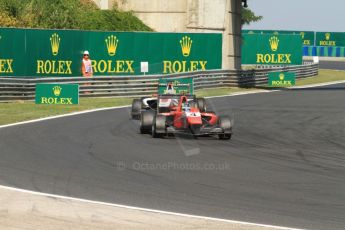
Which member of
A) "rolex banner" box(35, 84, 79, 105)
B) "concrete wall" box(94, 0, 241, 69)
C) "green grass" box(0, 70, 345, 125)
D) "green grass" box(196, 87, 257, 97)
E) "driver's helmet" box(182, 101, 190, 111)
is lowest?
"green grass" box(196, 87, 257, 97)

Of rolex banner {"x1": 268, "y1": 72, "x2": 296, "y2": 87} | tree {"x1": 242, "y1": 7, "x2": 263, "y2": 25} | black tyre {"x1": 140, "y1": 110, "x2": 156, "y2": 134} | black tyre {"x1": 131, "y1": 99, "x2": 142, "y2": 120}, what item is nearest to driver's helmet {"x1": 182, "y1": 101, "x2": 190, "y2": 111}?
black tyre {"x1": 140, "y1": 110, "x2": 156, "y2": 134}

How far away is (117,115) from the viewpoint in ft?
80.0

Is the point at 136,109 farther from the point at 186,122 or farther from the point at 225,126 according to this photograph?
the point at 225,126

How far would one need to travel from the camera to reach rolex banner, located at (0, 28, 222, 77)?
33.4 m

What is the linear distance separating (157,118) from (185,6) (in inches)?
1151

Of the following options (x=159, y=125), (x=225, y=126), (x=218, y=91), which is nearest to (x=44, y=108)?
(x=159, y=125)

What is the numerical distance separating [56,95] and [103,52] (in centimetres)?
840

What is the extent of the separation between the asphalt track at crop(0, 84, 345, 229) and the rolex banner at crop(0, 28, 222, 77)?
428 inches

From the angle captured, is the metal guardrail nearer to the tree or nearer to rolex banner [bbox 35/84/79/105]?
rolex banner [bbox 35/84/79/105]

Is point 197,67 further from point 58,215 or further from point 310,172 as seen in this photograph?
point 58,215

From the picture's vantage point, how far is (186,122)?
18297 millimetres

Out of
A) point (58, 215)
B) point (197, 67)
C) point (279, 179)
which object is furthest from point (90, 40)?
point (58, 215)

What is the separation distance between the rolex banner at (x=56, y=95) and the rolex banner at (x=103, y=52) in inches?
213

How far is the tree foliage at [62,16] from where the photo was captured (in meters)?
44.1
